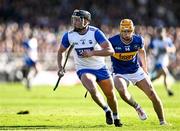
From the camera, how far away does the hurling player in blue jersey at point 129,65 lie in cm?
1800

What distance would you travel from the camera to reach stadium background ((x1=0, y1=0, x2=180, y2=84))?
139ft

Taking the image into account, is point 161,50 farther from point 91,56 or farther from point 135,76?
point 91,56

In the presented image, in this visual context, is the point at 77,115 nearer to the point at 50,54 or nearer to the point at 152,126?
the point at 152,126

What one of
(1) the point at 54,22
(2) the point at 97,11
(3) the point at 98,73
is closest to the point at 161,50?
(3) the point at 98,73

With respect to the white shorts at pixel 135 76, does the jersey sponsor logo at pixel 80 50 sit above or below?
above

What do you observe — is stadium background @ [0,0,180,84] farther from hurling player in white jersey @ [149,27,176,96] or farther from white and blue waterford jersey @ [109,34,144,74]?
white and blue waterford jersey @ [109,34,144,74]

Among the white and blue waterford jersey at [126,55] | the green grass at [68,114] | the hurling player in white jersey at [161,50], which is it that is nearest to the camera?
the green grass at [68,114]

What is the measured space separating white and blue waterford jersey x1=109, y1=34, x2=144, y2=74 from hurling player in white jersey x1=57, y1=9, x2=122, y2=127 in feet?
1.19

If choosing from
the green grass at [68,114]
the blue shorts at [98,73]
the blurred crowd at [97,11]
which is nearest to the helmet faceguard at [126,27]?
the blue shorts at [98,73]

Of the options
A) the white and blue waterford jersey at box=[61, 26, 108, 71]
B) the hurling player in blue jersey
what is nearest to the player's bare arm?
the hurling player in blue jersey

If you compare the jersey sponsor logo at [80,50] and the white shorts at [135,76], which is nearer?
the jersey sponsor logo at [80,50]

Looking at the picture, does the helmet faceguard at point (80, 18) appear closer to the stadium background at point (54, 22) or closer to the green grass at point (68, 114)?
the green grass at point (68, 114)

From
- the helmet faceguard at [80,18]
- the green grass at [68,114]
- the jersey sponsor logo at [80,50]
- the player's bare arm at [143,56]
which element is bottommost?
the green grass at [68,114]

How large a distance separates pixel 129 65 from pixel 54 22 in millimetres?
29807
